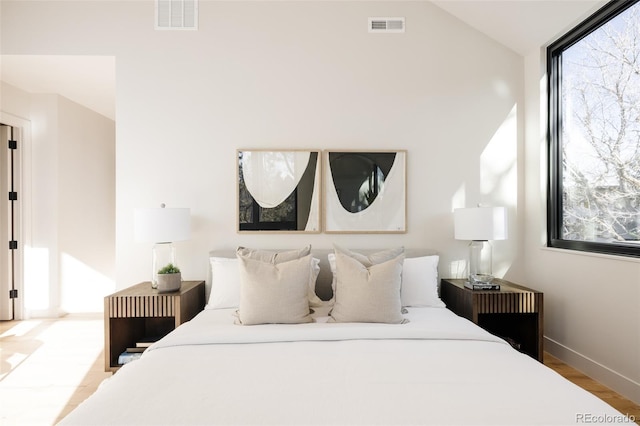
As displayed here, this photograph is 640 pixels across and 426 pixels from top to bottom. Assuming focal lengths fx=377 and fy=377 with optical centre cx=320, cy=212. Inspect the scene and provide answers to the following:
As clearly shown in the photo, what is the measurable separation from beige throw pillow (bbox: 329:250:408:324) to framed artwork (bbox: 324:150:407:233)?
0.86m

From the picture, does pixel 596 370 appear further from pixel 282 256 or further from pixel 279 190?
pixel 279 190

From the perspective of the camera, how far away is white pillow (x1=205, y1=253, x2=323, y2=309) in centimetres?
286

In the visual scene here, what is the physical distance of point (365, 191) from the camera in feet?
10.9

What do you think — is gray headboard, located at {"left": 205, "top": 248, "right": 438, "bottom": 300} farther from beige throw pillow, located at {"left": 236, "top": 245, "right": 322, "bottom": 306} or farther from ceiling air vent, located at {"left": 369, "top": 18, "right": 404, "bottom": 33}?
ceiling air vent, located at {"left": 369, "top": 18, "right": 404, "bottom": 33}

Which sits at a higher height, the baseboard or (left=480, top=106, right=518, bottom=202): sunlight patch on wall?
(left=480, top=106, right=518, bottom=202): sunlight patch on wall

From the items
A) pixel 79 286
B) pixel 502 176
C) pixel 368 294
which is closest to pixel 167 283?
pixel 368 294

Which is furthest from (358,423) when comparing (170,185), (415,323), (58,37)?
(58,37)

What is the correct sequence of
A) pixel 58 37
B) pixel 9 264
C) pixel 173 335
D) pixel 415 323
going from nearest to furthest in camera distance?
1. pixel 173 335
2. pixel 415 323
3. pixel 58 37
4. pixel 9 264

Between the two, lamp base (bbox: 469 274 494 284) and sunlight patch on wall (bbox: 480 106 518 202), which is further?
sunlight patch on wall (bbox: 480 106 518 202)

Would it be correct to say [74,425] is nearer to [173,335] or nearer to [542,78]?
[173,335]

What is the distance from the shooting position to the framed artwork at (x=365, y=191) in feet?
10.9

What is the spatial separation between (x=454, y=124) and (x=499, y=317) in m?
1.77

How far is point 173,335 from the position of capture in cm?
216

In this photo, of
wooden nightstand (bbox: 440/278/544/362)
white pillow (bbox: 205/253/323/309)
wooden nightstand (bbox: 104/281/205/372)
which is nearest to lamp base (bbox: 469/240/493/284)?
wooden nightstand (bbox: 440/278/544/362)
